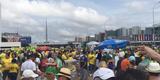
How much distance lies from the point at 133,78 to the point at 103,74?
7.26 metres

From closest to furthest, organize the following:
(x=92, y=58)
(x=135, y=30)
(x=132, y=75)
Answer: (x=132, y=75)
(x=92, y=58)
(x=135, y=30)

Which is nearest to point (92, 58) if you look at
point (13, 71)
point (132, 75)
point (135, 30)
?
point (13, 71)

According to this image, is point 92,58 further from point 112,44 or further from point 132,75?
point 132,75

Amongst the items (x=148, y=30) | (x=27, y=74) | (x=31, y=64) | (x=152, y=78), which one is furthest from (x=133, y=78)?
(x=148, y=30)

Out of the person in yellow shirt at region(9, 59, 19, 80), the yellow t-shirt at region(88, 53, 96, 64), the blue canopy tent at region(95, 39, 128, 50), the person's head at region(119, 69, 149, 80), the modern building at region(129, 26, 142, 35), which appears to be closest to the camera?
the person's head at region(119, 69, 149, 80)

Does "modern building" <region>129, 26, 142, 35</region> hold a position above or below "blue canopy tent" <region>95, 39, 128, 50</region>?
above

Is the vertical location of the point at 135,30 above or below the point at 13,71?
above

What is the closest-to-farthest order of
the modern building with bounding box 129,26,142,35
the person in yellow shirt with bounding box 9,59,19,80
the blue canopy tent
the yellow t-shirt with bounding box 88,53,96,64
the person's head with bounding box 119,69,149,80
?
the person's head with bounding box 119,69,149,80, the person in yellow shirt with bounding box 9,59,19,80, the blue canopy tent, the yellow t-shirt with bounding box 88,53,96,64, the modern building with bounding box 129,26,142,35

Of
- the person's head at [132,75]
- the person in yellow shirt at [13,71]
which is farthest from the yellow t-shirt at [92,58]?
the person's head at [132,75]

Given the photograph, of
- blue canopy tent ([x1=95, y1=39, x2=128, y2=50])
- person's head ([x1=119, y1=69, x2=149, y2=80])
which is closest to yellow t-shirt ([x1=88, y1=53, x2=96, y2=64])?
blue canopy tent ([x1=95, y1=39, x2=128, y2=50])

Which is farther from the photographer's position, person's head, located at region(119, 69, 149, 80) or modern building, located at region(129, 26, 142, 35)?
modern building, located at region(129, 26, 142, 35)

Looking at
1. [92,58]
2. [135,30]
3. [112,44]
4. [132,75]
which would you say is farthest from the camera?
A: [135,30]

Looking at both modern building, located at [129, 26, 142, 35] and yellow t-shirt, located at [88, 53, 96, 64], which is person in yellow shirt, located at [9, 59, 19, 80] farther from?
modern building, located at [129, 26, 142, 35]

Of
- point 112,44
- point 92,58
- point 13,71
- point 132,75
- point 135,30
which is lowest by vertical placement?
point 92,58
